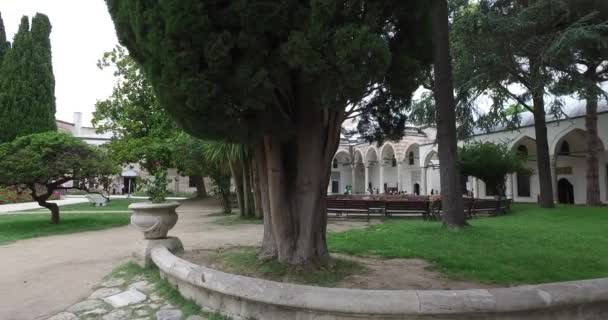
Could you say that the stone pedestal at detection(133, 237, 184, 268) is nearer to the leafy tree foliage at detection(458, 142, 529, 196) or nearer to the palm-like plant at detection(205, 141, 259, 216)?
the palm-like plant at detection(205, 141, 259, 216)

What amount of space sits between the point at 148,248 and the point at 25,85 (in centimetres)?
2957

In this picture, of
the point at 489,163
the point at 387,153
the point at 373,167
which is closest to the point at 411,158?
the point at 387,153

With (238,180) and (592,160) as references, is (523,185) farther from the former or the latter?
(238,180)

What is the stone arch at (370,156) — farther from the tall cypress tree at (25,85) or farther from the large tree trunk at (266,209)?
the large tree trunk at (266,209)

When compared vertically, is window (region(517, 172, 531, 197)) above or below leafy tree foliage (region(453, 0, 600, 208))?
below

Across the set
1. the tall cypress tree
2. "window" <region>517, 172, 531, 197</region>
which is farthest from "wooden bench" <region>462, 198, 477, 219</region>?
the tall cypress tree

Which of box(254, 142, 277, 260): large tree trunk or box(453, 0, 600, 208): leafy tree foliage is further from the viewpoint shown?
box(453, 0, 600, 208): leafy tree foliage

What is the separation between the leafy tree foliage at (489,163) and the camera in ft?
64.6

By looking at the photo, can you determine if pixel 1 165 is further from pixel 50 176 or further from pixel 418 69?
pixel 418 69

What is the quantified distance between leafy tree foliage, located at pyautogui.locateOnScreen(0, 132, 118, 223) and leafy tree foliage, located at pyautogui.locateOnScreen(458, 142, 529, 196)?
52.8ft

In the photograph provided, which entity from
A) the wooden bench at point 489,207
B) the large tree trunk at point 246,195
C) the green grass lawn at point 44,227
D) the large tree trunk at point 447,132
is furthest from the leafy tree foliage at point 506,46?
the green grass lawn at point 44,227

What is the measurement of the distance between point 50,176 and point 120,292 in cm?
870

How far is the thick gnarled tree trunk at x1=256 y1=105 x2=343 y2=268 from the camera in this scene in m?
4.78

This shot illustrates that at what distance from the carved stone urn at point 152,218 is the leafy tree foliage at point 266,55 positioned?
230cm
